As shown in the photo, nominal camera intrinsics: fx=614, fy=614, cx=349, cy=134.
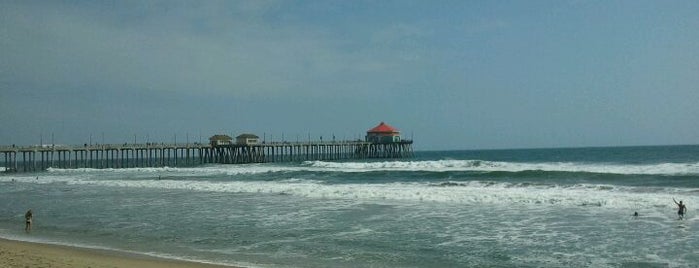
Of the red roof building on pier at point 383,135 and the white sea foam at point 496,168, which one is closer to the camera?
the white sea foam at point 496,168

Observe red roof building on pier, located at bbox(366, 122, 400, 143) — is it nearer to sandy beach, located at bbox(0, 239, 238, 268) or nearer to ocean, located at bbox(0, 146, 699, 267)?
ocean, located at bbox(0, 146, 699, 267)

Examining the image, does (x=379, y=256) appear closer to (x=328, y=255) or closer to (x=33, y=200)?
(x=328, y=255)

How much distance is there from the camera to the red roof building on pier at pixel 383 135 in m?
73.1

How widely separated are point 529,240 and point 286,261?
16.7ft

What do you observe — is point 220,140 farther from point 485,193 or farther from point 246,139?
point 485,193

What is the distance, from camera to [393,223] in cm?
1508

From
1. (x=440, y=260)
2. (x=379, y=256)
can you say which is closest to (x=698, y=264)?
(x=440, y=260)

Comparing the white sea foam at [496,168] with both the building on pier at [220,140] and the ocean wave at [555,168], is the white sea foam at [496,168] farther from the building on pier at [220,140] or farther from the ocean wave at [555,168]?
the building on pier at [220,140]

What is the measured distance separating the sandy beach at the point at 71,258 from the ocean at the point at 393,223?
0.52 metres

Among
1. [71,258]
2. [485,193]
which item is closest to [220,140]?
[485,193]

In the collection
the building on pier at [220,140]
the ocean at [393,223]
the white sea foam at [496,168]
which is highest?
the building on pier at [220,140]

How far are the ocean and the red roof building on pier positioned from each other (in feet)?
150

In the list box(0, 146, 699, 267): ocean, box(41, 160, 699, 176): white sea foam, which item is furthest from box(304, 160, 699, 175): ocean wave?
box(0, 146, 699, 267): ocean

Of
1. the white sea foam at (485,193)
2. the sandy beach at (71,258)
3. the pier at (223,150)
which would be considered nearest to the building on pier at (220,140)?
the pier at (223,150)
